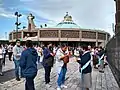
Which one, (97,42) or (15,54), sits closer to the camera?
(15,54)

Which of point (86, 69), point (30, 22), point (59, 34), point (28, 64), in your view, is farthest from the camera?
point (59, 34)

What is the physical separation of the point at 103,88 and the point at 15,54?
4055 millimetres

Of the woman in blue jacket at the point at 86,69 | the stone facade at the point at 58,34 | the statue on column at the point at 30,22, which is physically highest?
the statue on column at the point at 30,22

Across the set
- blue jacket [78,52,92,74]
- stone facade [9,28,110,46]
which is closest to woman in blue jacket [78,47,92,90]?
blue jacket [78,52,92,74]

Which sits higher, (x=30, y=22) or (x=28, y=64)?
(x=30, y=22)

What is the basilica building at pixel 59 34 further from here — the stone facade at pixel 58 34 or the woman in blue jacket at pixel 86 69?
the woman in blue jacket at pixel 86 69

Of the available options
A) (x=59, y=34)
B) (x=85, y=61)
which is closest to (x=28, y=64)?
(x=85, y=61)

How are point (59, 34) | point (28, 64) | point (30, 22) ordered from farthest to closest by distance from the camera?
point (59, 34) → point (30, 22) → point (28, 64)

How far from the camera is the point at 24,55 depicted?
7.43m

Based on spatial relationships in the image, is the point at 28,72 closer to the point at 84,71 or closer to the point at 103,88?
the point at 84,71

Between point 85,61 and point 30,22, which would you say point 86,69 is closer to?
point 85,61

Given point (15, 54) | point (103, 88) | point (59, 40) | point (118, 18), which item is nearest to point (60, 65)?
point (103, 88)

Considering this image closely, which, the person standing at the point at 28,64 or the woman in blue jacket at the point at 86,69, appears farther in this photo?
the woman in blue jacket at the point at 86,69

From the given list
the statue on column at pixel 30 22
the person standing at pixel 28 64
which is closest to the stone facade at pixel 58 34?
the statue on column at pixel 30 22
